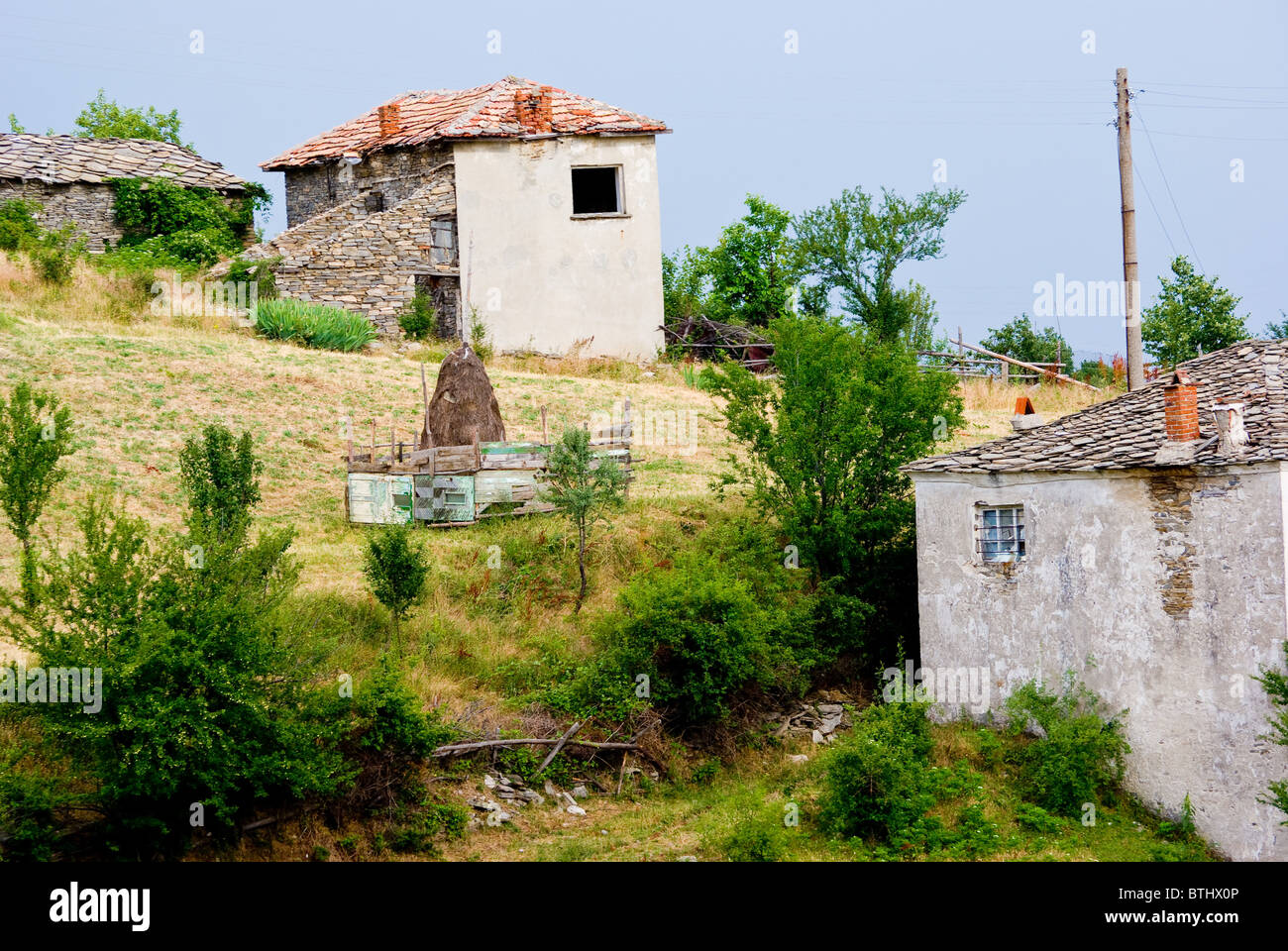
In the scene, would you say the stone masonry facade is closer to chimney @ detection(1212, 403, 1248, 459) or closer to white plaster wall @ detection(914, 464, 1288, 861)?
white plaster wall @ detection(914, 464, 1288, 861)

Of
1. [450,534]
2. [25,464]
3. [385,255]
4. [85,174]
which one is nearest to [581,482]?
[450,534]

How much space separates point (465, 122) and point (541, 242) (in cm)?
348

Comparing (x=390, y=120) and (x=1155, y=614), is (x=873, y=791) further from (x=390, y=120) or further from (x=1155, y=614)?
(x=390, y=120)

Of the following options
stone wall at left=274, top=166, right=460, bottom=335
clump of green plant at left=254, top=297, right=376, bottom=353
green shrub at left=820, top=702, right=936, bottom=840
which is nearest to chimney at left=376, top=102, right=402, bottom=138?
stone wall at left=274, top=166, right=460, bottom=335

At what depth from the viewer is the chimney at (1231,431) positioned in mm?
15867

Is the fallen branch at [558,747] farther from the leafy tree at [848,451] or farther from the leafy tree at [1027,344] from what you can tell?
the leafy tree at [1027,344]

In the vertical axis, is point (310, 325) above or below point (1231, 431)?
above

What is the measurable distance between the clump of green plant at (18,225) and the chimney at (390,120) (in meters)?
9.00

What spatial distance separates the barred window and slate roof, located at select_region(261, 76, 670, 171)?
1935 cm

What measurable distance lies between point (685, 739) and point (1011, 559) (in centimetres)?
480

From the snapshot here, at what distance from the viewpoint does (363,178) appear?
1458 inches

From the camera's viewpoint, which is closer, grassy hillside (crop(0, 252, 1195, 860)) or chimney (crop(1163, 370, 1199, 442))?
grassy hillside (crop(0, 252, 1195, 860))

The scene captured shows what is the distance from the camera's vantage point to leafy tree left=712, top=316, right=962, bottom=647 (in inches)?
805

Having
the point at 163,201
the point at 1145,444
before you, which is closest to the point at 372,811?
the point at 1145,444
